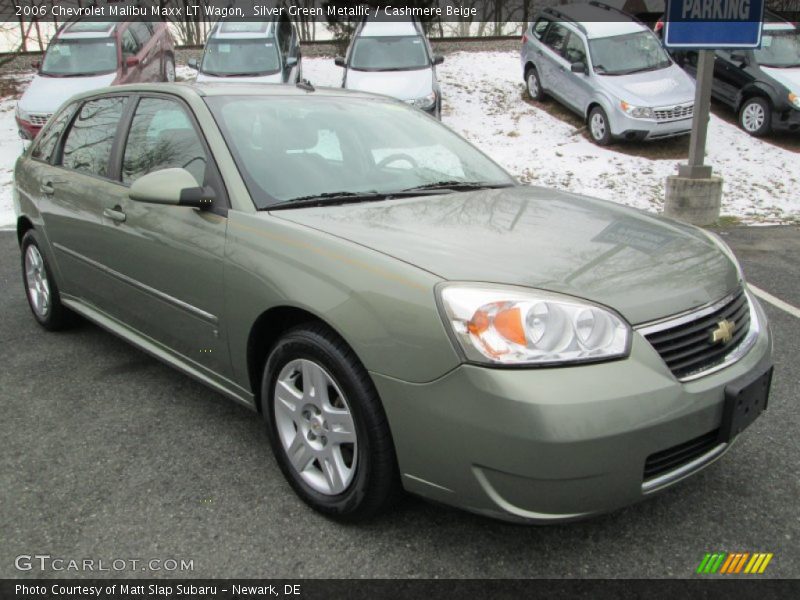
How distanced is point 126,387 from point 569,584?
251cm

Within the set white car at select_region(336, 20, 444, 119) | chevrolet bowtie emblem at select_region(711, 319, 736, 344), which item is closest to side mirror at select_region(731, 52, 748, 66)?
white car at select_region(336, 20, 444, 119)

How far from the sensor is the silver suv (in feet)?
37.2

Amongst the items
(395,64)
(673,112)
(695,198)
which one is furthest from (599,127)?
(695,198)

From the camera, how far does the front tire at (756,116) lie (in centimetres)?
1220

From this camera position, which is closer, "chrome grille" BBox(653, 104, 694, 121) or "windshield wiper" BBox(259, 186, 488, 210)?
"windshield wiper" BBox(259, 186, 488, 210)

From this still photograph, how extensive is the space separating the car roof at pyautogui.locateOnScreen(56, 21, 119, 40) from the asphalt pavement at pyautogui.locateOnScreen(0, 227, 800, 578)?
464 inches

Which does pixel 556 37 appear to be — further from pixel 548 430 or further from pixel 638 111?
pixel 548 430

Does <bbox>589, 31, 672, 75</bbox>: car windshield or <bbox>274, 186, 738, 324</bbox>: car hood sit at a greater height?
<bbox>589, 31, 672, 75</bbox>: car windshield

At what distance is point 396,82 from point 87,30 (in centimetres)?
619

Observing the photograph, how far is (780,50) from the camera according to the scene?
12625 mm

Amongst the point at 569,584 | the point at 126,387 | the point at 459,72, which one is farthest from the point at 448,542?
the point at 459,72

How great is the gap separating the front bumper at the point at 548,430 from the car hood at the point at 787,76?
38.0 feet

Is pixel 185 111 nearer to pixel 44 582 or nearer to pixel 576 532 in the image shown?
pixel 44 582

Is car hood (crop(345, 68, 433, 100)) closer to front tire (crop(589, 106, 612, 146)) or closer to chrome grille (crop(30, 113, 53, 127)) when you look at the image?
front tire (crop(589, 106, 612, 146))
